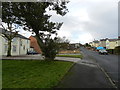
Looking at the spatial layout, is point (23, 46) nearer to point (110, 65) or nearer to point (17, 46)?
point (17, 46)

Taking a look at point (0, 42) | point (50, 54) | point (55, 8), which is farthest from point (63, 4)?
point (0, 42)

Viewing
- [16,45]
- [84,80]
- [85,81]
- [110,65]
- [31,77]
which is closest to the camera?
[85,81]

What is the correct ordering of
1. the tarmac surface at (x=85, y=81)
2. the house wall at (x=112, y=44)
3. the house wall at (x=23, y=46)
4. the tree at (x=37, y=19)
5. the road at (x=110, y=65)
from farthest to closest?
the house wall at (x=112, y=44)
the house wall at (x=23, y=46)
the tree at (x=37, y=19)
the road at (x=110, y=65)
the tarmac surface at (x=85, y=81)

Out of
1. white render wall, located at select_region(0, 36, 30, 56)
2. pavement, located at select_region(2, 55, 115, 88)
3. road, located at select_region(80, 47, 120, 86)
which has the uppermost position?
white render wall, located at select_region(0, 36, 30, 56)

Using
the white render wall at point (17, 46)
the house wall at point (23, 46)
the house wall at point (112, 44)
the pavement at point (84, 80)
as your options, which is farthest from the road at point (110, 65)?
the house wall at point (112, 44)

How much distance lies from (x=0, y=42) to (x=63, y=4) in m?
23.4

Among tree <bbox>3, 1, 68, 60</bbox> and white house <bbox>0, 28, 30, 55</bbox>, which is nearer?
tree <bbox>3, 1, 68, 60</bbox>

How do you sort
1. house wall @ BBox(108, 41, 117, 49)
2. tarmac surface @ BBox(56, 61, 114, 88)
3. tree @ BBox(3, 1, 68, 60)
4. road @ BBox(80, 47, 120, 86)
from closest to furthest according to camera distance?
1. tarmac surface @ BBox(56, 61, 114, 88)
2. road @ BBox(80, 47, 120, 86)
3. tree @ BBox(3, 1, 68, 60)
4. house wall @ BBox(108, 41, 117, 49)

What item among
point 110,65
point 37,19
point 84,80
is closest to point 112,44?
point 110,65

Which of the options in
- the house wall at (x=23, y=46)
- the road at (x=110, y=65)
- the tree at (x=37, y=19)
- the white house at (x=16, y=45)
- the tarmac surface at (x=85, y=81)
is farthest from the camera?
the house wall at (x=23, y=46)

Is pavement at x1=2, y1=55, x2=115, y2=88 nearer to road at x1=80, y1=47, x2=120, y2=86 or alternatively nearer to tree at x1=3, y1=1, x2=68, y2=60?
road at x1=80, y1=47, x2=120, y2=86

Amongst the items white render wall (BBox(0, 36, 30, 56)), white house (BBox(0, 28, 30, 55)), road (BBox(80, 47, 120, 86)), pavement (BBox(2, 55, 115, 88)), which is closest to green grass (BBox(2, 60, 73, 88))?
pavement (BBox(2, 55, 115, 88))

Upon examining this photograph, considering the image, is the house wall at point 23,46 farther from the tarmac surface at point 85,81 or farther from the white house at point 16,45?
the tarmac surface at point 85,81

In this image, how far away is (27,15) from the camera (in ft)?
37.8
